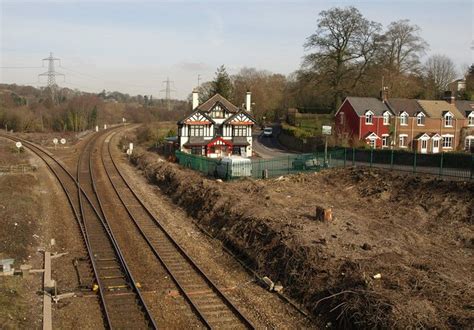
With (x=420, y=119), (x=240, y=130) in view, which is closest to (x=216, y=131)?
(x=240, y=130)

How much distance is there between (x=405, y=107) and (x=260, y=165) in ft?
92.6

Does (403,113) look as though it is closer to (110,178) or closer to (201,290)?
(110,178)

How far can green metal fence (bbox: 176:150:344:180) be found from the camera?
30.9 m

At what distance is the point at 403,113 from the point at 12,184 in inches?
1605

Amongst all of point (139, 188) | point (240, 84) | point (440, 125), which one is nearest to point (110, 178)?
point (139, 188)

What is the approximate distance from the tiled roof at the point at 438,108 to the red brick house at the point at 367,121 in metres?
5.16

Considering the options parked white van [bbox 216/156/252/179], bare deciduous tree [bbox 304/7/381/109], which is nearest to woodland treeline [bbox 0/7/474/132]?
bare deciduous tree [bbox 304/7/381/109]

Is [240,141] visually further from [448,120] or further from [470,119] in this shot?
[470,119]

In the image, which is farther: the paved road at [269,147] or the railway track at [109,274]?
the paved road at [269,147]

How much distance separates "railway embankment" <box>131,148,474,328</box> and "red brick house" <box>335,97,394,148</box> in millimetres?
21203

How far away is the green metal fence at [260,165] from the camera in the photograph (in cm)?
3086

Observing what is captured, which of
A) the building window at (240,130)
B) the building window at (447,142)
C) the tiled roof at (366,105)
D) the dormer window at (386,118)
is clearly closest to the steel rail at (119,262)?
the building window at (240,130)

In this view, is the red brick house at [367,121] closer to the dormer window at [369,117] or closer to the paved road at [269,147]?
the dormer window at [369,117]

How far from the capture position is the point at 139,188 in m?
32.4
